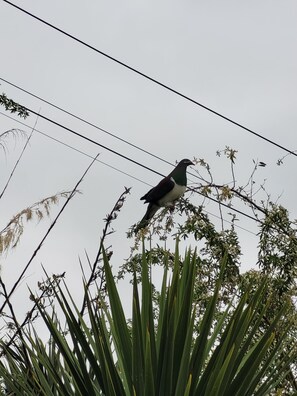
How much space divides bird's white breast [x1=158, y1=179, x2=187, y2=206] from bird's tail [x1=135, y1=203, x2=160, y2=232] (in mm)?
94

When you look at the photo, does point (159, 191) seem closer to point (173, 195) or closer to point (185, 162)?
point (173, 195)

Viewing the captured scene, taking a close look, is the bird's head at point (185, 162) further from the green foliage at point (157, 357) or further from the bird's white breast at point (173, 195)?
the green foliage at point (157, 357)

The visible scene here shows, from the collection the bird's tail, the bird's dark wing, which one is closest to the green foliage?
the bird's tail

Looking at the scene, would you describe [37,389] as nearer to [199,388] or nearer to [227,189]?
[199,388]

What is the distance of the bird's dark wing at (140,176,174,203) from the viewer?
24.6 ft

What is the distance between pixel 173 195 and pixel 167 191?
97 mm

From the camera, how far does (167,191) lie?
7.46m

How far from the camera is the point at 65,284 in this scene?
3334 millimetres

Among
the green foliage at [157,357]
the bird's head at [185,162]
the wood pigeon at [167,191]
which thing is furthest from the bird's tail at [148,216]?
the green foliage at [157,357]

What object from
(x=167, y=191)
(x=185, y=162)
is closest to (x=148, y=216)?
(x=167, y=191)

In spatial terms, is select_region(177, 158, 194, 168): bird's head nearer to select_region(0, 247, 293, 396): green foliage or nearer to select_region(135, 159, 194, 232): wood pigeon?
select_region(135, 159, 194, 232): wood pigeon

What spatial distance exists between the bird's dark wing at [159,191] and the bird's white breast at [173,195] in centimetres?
4

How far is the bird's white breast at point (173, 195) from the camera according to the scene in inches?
289

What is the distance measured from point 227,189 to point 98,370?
11.8ft
